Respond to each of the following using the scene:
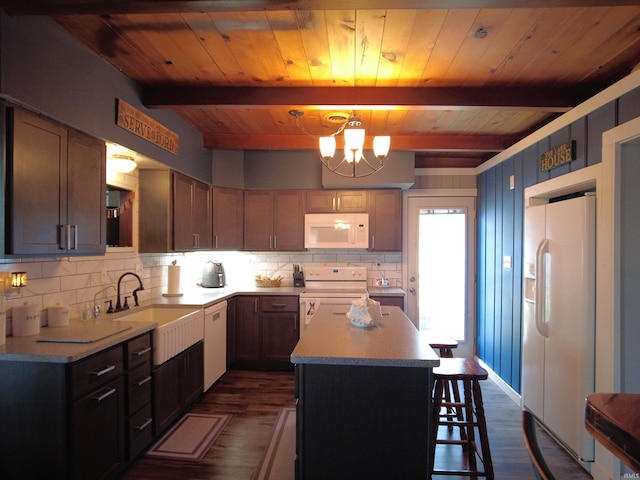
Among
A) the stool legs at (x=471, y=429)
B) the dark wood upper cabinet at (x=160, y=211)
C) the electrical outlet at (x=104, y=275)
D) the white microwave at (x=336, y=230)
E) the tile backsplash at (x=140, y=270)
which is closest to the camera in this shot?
the stool legs at (x=471, y=429)

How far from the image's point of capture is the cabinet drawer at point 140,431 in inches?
87.0

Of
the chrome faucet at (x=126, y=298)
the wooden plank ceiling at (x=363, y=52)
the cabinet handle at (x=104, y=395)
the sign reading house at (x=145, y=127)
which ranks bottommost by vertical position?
the cabinet handle at (x=104, y=395)

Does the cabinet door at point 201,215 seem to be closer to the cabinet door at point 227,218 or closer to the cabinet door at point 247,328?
the cabinet door at point 227,218

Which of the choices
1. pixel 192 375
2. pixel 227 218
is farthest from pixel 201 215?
pixel 192 375

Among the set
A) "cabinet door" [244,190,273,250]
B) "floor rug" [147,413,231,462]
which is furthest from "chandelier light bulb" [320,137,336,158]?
"floor rug" [147,413,231,462]

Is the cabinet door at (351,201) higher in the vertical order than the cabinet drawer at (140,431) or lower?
higher

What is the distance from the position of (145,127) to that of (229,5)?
1412 millimetres

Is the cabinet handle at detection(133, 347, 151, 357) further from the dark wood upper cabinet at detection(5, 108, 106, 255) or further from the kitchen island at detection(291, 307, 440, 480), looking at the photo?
the kitchen island at detection(291, 307, 440, 480)

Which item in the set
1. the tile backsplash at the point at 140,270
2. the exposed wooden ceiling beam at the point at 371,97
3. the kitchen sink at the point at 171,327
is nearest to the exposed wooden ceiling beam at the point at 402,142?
the exposed wooden ceiling beam at the point at 371,97

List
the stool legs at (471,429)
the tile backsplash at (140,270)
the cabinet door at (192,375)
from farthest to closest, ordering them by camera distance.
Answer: the cabinet door at (192,375) → the tile backsplash at (140,270) → the stool legs at (471,429)

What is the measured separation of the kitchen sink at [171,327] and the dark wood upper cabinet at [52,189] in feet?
2.34

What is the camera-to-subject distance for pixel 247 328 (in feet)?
13.2

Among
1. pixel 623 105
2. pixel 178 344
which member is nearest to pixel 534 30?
pixel 623 105

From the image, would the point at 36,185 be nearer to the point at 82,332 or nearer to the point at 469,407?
the point at 82,332
